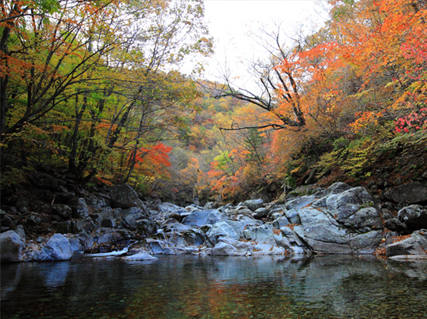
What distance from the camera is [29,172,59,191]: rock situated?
11634mm

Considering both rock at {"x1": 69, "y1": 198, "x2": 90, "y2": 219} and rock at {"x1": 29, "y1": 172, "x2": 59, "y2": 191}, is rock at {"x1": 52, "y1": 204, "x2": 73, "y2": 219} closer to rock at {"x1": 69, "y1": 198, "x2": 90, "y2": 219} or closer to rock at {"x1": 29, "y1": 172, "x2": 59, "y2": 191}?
rock at {"x1": 69, "y1": 198, "x2": 90, "y2": 219}

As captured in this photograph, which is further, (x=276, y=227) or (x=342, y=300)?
(x=276, y=227)

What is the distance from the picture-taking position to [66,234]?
894 cm

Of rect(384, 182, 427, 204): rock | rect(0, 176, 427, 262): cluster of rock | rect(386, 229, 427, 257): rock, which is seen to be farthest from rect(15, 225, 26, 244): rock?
rect(384, 182, 427, 204): rock

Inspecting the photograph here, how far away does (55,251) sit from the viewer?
724 centimetres

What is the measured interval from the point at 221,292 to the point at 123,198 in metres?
10.4

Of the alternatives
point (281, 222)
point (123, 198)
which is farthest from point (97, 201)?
point (281, 222)

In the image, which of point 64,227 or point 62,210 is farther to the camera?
point 62,210

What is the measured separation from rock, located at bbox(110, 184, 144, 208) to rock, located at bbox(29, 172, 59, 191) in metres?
2.59

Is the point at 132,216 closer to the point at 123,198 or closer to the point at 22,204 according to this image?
the point at 123,198

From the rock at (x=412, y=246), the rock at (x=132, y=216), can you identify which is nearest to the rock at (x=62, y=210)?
the rock at (x=132, y=216)

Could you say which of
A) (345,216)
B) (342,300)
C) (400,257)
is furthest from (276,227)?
(342,300)

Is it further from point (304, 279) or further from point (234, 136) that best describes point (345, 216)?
point (234, 136)

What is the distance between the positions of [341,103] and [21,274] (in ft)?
36.3
